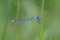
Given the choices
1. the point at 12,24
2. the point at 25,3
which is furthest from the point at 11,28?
the point at 25,3

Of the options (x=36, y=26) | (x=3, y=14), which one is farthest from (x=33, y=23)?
(x=3, y=14)

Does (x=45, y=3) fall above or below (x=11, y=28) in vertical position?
above

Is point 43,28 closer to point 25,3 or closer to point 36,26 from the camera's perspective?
point 36,26

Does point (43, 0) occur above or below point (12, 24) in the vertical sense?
above

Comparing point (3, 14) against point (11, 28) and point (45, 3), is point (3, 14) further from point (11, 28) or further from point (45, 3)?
point (45, 3)
